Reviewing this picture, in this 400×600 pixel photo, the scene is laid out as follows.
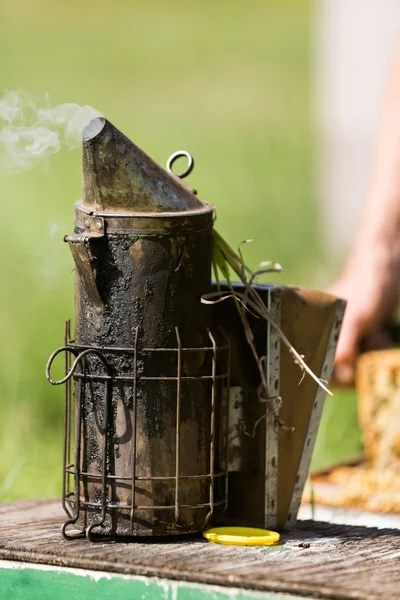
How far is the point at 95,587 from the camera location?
360 cm

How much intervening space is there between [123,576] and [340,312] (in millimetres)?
1206

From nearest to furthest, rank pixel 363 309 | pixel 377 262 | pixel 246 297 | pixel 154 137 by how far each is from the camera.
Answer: pixel 246 297 → pixel 363 309 → pixel 377 262 → pixel 154 137

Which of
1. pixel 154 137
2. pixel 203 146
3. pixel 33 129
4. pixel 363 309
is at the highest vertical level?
pixel 154 137

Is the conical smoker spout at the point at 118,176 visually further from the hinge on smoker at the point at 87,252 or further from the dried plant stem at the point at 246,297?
the dried plant stem at the point at 246,297

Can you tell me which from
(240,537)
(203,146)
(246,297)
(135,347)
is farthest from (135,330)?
(203,146)

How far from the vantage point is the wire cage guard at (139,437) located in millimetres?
3852

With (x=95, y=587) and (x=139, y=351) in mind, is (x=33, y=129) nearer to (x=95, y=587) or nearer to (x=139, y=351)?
(x=139, y=351)

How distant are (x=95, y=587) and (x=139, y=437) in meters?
0.46

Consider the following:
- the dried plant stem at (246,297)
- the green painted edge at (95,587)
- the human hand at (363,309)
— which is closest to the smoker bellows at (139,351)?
the dried plant stem at (246,297)

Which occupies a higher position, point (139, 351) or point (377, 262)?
point (377, 262)

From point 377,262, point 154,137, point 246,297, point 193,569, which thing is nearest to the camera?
point 193,569

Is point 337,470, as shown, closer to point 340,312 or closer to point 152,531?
point 340,312

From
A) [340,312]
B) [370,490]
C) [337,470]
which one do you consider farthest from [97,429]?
[337,470]

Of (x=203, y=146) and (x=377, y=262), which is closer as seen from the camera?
(x=377, y=262)
